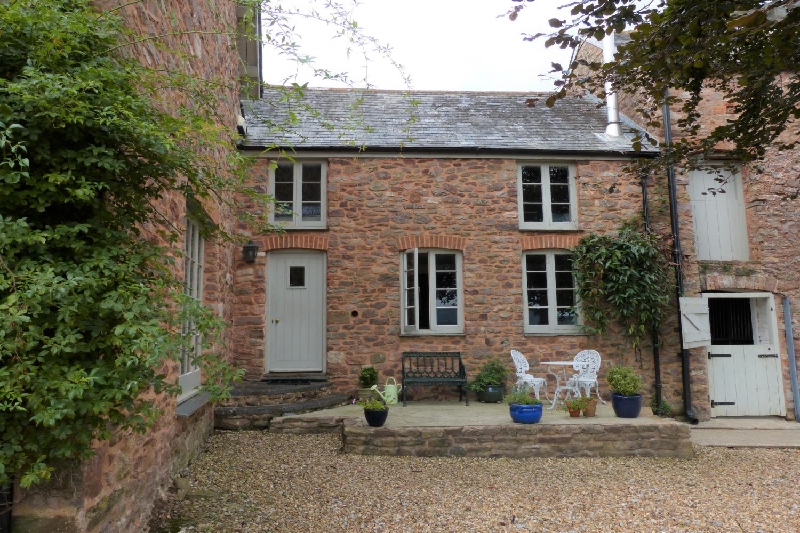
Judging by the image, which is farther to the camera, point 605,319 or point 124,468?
point 605,319

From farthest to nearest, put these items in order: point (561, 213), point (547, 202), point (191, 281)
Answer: point (561, 213)
point (547, 202)
point (191, 281)

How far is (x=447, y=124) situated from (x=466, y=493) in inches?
271

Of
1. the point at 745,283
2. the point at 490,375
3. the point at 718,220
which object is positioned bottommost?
the point at 490,375

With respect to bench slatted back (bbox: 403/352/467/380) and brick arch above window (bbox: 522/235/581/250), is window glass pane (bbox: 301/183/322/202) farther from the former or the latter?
brick arch above window (bbox: 522/235/581/250)

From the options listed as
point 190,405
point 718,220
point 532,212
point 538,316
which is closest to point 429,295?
point 538,316

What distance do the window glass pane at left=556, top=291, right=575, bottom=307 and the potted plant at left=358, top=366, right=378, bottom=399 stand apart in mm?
Result: 3392

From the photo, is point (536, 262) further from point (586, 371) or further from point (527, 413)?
point (527, 413)

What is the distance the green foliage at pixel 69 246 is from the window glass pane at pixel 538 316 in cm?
695

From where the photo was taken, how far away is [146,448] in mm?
3801

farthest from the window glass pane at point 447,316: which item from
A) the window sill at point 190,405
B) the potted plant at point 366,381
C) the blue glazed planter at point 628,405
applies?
the window sill at point 190,405

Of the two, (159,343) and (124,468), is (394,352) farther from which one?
(159,343)

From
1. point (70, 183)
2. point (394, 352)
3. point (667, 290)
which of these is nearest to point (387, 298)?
point (394, 352)

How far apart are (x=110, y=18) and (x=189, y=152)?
72 cm

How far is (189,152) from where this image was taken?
2.80 meters
